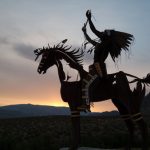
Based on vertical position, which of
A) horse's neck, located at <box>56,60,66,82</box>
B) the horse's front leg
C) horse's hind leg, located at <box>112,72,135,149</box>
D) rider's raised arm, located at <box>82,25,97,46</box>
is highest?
rider's raised arm, located at <box>82,25,97,46</box>

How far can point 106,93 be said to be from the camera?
1191 centimetres

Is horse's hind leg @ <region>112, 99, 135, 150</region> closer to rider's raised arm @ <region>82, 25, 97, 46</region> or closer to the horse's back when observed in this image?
the horse's back

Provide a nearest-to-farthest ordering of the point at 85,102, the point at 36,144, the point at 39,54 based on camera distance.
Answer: the point at 85,102, the point at 39,54, the point at 36,144

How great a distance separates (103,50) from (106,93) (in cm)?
118

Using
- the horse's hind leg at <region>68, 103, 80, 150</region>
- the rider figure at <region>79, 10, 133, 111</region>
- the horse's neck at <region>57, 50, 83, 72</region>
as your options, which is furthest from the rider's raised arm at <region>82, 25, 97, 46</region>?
the horse's hind leg at <region>68, 103, 80, 150</region>

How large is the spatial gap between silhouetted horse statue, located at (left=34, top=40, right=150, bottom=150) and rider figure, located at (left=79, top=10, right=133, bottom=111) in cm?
15

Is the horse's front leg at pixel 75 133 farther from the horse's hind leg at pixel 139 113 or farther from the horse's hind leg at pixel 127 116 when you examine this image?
the horse's hind leg at pixel 139 113

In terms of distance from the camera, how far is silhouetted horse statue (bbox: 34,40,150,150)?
1178 cm

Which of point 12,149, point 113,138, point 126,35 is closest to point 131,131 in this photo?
point 126,35

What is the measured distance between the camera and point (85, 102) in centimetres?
1177

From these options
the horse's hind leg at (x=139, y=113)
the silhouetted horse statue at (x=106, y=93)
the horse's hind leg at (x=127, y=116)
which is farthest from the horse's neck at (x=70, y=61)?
the horse's hind leg at (x=139, y=113)

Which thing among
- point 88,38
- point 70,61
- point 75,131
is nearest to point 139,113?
point 75,131

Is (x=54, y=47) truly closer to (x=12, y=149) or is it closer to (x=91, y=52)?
(x=91, y=52)

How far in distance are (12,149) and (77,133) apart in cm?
474
